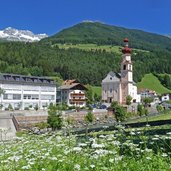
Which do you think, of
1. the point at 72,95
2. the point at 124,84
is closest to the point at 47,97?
the point at 72,95

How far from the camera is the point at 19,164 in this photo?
7902mm

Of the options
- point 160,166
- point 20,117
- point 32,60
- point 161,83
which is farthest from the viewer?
point 161,83

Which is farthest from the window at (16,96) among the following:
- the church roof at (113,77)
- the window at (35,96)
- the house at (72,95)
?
the church roof at (113,77)

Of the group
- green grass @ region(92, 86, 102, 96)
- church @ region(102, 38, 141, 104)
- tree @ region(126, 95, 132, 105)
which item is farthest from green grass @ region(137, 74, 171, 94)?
tree @ region(126, 95, 132, 105)

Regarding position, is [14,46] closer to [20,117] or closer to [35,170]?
[20,117]

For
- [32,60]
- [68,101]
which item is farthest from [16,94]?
[32,60]

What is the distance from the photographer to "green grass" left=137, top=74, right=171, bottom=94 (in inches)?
7052

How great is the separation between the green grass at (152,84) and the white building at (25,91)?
7973 centimetres

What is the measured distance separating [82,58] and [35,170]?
18288cm

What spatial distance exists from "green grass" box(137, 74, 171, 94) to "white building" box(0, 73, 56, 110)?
79730 millimetres

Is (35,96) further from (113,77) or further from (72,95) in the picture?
(113,77)

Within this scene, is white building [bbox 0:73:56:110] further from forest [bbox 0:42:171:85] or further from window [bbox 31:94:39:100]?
forest [bbox 0:42:171:85]

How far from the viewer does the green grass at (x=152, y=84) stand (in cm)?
17912

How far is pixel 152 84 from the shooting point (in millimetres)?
183375
